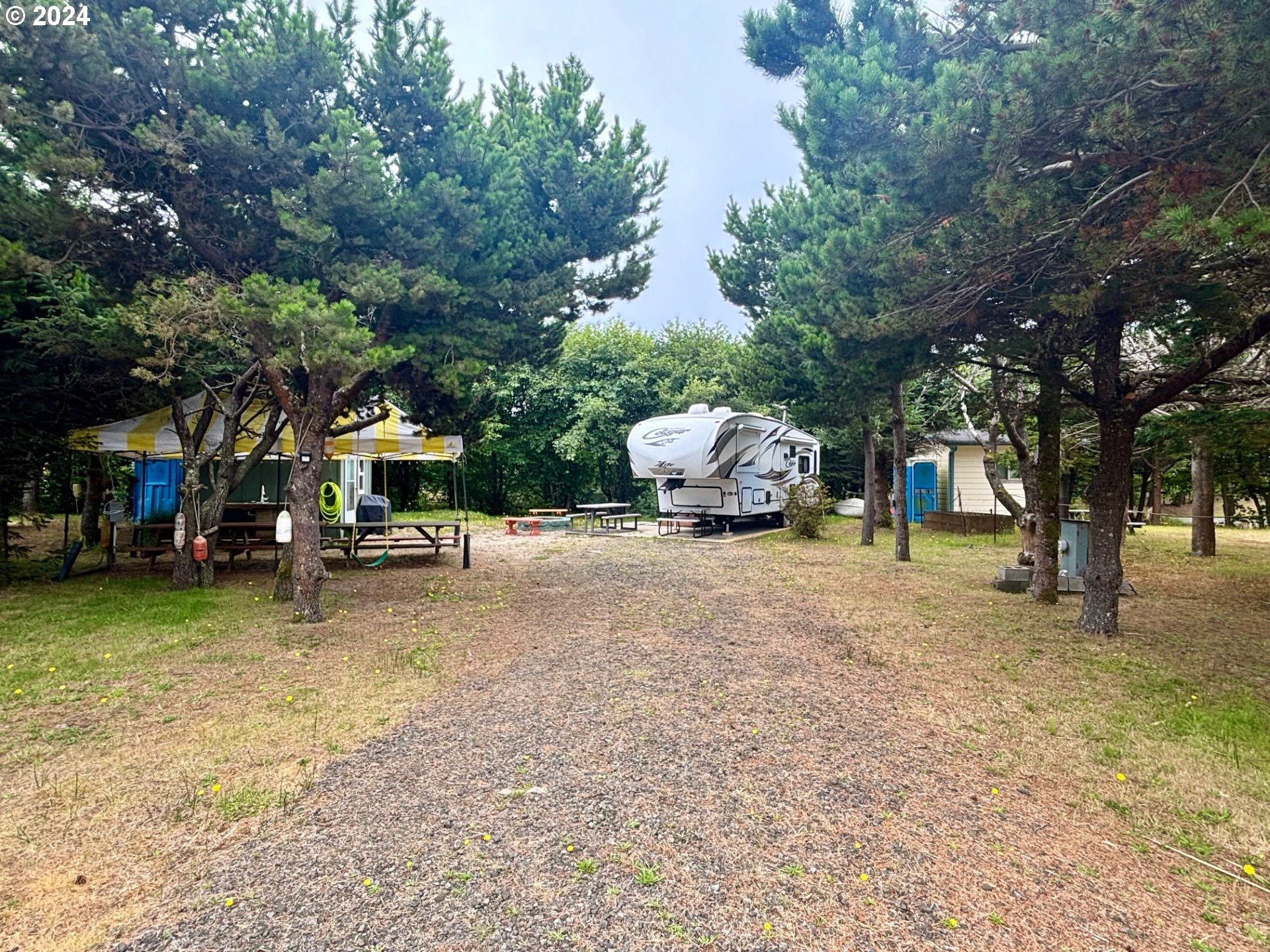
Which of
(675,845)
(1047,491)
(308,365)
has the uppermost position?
(308,365)

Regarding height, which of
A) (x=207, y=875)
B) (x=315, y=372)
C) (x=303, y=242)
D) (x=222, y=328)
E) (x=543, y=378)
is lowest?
(x=207, y=875)

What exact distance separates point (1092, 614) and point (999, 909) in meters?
5.30

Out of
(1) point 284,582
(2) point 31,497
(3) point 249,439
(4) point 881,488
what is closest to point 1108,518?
(1) point 284,582

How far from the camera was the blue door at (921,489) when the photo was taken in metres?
21.8

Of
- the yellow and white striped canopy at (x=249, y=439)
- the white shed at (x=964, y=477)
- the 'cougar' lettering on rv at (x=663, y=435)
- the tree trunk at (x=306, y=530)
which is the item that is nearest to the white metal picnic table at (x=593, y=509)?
the 'cougar' lettering on rv at (x=663, y=435)

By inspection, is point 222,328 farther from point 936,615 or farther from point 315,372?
point 936,615

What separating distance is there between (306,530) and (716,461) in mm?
9691

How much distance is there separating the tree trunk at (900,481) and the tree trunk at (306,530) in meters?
Answer: 9.33

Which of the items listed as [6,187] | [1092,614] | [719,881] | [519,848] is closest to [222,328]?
[6,187]

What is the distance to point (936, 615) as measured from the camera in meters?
7.44

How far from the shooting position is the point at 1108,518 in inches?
251

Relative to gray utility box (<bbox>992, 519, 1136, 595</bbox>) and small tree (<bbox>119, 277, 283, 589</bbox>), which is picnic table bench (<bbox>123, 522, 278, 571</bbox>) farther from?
gray utility box (<bbox>992, 519, 1136, 595</bbox>)

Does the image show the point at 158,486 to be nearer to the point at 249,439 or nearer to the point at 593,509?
the point at 249,439

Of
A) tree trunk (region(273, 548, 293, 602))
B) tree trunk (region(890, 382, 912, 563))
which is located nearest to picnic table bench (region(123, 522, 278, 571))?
tree trunk (region(273, 548, 293, 602))
